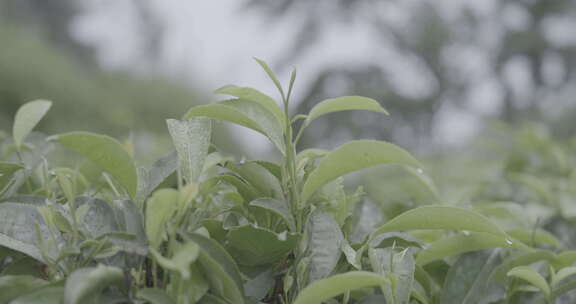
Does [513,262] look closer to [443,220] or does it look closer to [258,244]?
[443,220]

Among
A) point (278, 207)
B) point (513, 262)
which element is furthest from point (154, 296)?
point (513, 262)

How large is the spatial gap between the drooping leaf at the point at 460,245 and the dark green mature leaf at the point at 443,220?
0.26ft

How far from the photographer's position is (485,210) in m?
0.99

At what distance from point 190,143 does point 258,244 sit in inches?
6.4

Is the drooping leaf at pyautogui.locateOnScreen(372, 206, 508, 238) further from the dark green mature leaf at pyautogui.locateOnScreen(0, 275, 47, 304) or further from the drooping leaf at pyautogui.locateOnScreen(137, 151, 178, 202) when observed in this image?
the dark green mature leaf at pyautogui.locateOnScreen(0, 275, 47, 304)

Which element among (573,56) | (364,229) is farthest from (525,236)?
(573,56)

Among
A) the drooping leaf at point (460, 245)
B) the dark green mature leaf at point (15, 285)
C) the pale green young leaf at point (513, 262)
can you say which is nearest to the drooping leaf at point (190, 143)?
the dark green mature leaf at point (15, 285)

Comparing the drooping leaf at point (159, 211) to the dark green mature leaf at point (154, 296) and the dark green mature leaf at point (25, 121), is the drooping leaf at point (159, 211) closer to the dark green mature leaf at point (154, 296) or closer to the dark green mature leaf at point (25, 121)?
the dark green mature leaf at point (154, 296)

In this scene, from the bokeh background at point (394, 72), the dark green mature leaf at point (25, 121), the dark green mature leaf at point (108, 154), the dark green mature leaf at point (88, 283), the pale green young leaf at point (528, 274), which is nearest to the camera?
the dark green mature leaf at point (88, 283)

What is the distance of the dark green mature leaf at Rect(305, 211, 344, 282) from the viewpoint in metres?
0.65

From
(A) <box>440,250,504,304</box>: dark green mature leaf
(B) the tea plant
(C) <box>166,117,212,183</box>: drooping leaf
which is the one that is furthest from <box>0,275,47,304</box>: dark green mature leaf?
(A) <box>440,250,504,304</box>: dark green mature leaf

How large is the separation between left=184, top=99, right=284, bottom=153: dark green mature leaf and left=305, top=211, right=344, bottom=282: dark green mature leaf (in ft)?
0.34

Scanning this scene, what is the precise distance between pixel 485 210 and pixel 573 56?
10789mm

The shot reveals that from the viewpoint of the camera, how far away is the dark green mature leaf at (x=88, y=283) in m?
0.51
